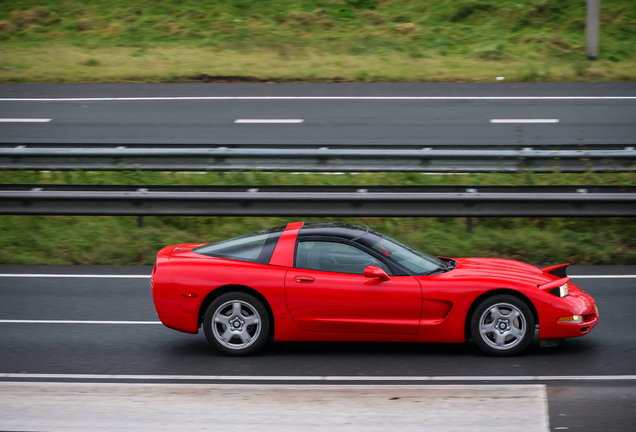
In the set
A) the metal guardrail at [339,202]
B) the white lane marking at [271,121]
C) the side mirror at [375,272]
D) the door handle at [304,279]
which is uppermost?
the white lane marking at [271,121]

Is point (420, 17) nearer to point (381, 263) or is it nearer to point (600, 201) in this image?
point (600, 201)

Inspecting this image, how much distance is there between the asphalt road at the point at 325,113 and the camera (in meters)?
15.2

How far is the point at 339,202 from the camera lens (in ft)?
35.1

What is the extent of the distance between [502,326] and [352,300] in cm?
137

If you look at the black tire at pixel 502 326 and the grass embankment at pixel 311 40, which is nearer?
the black tire at pixel 502 326

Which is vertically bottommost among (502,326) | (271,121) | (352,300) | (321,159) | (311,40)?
(502,326)

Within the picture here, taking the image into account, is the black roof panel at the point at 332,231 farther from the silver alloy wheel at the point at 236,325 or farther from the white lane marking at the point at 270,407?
the white lane marking at the point at 270,407

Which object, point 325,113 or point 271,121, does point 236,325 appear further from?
point 325,113

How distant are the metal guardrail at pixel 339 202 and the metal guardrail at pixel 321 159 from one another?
143 cm

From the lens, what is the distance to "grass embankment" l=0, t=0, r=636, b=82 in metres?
20.0

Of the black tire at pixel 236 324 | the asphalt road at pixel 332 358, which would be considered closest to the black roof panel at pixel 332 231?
the black tire at pixel 236 324

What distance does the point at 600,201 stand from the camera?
1041 centimetres

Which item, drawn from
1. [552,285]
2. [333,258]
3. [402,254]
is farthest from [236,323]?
[552,285]

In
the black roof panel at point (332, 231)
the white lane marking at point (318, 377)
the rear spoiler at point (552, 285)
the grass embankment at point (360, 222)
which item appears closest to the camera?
the white lane marking at point (318, 377)
